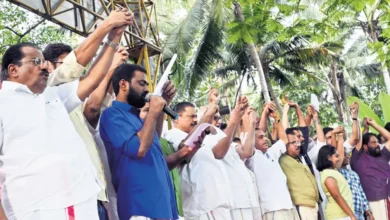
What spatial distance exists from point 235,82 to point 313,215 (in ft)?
51.5

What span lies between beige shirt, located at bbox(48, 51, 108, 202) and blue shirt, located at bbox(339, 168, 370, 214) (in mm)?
3855

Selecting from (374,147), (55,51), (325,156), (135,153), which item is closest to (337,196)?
(325,156)

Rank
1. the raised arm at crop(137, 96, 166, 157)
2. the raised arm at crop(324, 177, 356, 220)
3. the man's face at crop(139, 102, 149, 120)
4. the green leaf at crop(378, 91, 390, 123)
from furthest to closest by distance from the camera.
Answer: the green leaf at crop(378, 91, 390, 123) → the raised arm at crop(324, 177, 356, 220) → the man's face at crop(139, 102, 149, 120) → the raised arm at crop(137, 96, 166, 157)

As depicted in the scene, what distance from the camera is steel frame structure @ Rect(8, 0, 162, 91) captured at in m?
7.15

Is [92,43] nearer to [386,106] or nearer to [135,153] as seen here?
[135,153]

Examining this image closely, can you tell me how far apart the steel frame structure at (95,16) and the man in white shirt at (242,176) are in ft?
10.9

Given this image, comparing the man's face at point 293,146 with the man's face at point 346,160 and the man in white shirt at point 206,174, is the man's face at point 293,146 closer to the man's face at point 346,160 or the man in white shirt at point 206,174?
the man's face at point 346,160

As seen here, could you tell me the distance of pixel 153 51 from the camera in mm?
8648

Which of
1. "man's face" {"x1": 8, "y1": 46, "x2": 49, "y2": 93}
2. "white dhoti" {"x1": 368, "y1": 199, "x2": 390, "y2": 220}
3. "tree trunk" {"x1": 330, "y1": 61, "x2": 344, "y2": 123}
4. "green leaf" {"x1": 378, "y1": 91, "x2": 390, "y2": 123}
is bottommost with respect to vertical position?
"white dhoti" {"x1": 368, "y1": 199, "x2": 390, "y2": 220}

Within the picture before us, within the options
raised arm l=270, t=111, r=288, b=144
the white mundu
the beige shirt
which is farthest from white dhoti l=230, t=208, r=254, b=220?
the beige shirt

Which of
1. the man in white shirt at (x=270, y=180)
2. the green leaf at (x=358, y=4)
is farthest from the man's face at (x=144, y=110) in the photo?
the green leaf at (x=358, y=4)

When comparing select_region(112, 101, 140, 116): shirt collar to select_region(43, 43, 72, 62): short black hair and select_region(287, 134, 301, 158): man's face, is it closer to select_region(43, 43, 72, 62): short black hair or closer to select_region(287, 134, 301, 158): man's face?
select_region(43, 43, 72, 62): short black hair

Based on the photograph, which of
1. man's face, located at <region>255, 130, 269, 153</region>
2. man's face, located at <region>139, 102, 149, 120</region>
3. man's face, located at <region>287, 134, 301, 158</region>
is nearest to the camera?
man's face, located at <region>139, 102, 149, 120</region>

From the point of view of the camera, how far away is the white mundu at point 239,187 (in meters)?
4.47
